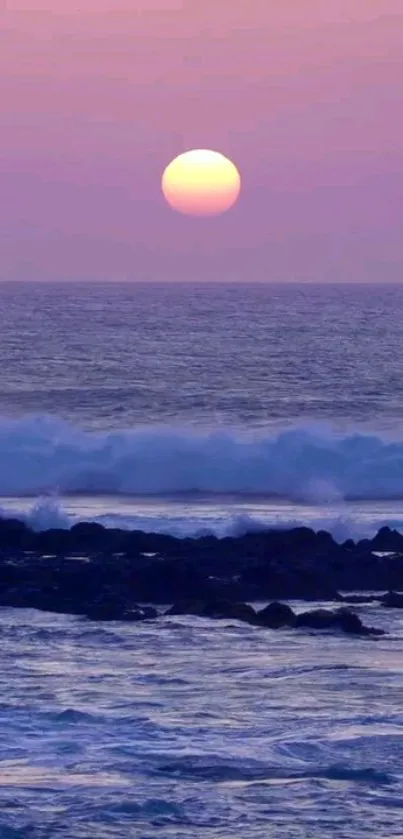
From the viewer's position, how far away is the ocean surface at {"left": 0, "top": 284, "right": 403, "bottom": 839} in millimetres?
10594

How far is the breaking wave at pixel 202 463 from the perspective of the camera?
30734 millimetres

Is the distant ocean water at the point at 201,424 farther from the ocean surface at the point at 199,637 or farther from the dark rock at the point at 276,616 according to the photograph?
the dark rock at the point at 276,616

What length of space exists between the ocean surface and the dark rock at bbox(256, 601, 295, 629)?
0.90ft

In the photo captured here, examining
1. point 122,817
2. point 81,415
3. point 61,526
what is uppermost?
point 81,415

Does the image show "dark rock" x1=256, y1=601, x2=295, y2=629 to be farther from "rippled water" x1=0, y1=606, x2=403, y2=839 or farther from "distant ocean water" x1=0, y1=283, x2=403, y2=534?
"distant ocean water" x1=0, y1=283, x2=403, y2=534

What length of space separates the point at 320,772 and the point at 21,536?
10.5 metres

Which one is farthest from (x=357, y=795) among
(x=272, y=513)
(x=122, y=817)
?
(x=272, y=513)

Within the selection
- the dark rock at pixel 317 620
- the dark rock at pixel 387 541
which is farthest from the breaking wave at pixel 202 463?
the dark rock at pixel 317 620

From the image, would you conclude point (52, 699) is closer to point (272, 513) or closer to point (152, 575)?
point (152, 575)

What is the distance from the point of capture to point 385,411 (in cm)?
4191

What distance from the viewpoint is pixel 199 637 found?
50.4 feet

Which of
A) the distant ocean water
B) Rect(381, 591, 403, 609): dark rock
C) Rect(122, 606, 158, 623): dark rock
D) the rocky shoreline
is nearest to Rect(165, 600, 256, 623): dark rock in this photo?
the rocky shoreline

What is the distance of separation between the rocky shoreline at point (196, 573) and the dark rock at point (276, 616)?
0.01 meters

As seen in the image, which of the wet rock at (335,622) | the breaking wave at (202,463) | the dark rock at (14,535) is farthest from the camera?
the breaking wave at (202,463)
